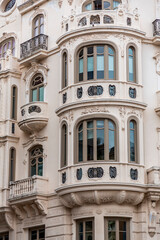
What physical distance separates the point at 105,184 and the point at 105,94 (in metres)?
4.91

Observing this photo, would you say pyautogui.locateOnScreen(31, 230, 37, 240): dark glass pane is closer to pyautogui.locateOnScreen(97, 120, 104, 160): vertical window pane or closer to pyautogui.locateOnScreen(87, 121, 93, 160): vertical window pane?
pyautogui.locateOnScreen(87, 121, 93, 160): vertical window pane

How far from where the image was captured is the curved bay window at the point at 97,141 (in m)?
30.7

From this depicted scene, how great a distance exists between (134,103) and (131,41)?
365cm

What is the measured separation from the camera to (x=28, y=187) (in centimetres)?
3309

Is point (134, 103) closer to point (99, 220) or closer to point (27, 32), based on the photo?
point (99, 220)

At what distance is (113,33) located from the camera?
107ft

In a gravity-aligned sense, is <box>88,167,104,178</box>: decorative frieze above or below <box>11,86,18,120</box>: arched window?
below

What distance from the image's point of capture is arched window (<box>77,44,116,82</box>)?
105 feet

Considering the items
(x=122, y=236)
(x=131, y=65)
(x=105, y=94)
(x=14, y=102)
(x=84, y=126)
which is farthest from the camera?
(x=14, y=102)

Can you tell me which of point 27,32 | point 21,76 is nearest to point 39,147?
point 21,76

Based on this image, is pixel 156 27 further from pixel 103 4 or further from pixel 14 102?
pixel 14 102

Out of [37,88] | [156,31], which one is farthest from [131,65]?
[37,88]

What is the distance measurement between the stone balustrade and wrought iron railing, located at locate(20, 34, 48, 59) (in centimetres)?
800

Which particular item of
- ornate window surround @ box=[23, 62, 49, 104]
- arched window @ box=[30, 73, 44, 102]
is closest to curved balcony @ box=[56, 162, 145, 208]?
arched window @ box=[30, 73, 44, 102]
